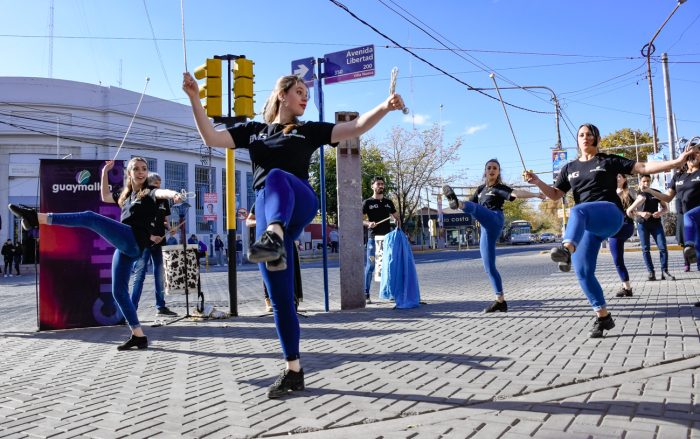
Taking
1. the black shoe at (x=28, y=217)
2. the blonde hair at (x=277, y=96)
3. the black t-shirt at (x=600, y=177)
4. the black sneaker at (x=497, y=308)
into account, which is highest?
the blonde hair at (x=277, y=96)

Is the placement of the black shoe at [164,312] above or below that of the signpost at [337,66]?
below

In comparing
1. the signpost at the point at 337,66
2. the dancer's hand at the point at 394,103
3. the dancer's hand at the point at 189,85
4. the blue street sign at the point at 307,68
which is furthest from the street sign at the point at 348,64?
the dancer's hand at the point at 394,103

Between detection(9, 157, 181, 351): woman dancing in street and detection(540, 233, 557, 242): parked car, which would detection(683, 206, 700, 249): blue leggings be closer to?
detection(9, 157, 181, 351): woman dancing in street

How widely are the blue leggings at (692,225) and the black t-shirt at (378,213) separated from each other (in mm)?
3871

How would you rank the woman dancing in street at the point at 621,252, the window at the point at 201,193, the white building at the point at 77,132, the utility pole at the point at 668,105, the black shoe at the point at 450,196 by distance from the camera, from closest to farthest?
the black shoe at the point at 450,196 < the woman dancing in street at the point at 621,252 < the utility pole at the point at 668,105 < the white building at the point at 77,132 < the window at the point at 201,193

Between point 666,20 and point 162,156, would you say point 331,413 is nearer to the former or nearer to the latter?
point 666,20

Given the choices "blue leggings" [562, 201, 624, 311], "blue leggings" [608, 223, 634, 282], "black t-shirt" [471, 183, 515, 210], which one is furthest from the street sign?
"blue leggings" [562, 201, 624, 311]

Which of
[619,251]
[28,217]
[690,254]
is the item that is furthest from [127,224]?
[619,251]

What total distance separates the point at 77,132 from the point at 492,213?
3639 cm

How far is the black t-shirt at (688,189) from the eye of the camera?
6.22 meters

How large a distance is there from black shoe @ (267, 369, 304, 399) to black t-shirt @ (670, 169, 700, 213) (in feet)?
17.2

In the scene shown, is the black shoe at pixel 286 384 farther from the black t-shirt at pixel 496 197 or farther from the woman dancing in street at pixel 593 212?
the black t-shirt at pixel 496 197

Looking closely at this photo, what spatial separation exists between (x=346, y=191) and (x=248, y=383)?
4.46m

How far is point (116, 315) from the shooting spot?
673 centimetres
